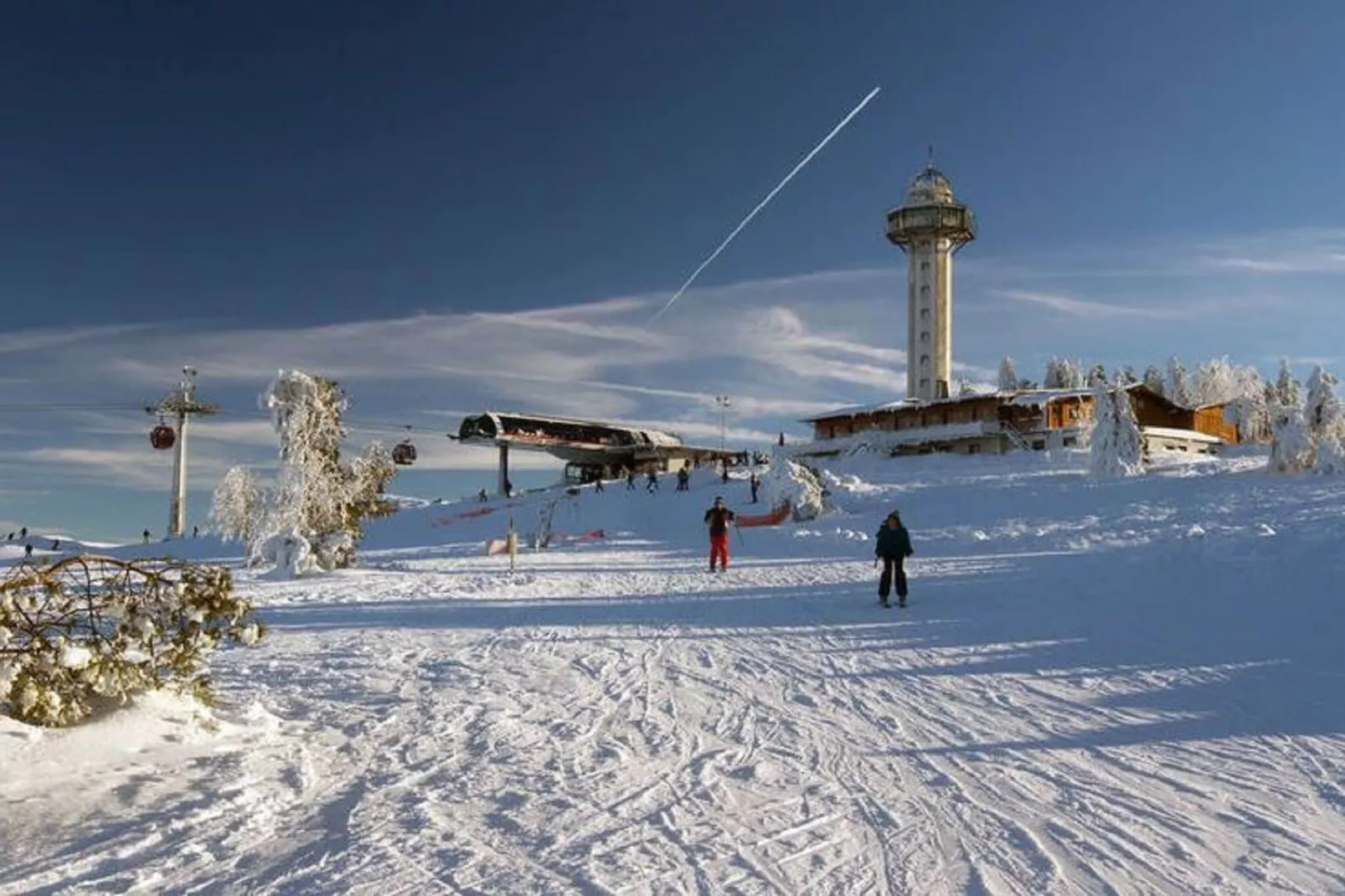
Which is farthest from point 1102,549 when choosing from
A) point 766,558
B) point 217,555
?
point 217,555

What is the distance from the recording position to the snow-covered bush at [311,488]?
2284cm

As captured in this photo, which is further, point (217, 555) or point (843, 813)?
point (217, 555)

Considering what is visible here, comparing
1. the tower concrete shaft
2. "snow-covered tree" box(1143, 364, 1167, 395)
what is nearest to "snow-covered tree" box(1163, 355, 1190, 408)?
"snow-covered tree" box(1143, 364, 1167, 395)

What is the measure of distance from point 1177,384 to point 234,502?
107019 mm

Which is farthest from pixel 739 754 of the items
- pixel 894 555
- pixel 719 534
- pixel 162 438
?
pixel 162 438

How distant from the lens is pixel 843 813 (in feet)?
16.6

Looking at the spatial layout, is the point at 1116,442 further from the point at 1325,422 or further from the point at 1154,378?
the point at 1154,378

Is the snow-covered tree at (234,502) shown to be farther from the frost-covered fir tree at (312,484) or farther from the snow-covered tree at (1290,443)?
the snow-covered tree at (1290,443)

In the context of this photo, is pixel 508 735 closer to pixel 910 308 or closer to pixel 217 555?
pixel 217 555

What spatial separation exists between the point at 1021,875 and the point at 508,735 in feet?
12.7

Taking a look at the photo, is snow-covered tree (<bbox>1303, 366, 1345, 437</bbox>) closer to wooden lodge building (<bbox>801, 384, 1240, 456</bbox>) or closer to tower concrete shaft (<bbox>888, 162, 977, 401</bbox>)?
wooden lodge building (<bbox>801, 384, 1240, 456</bbox>)

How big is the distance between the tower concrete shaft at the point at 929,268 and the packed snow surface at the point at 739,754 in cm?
6821

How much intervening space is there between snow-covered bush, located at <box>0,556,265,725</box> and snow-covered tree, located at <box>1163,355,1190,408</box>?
112 metres

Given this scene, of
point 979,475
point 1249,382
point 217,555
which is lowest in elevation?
point 217,555
